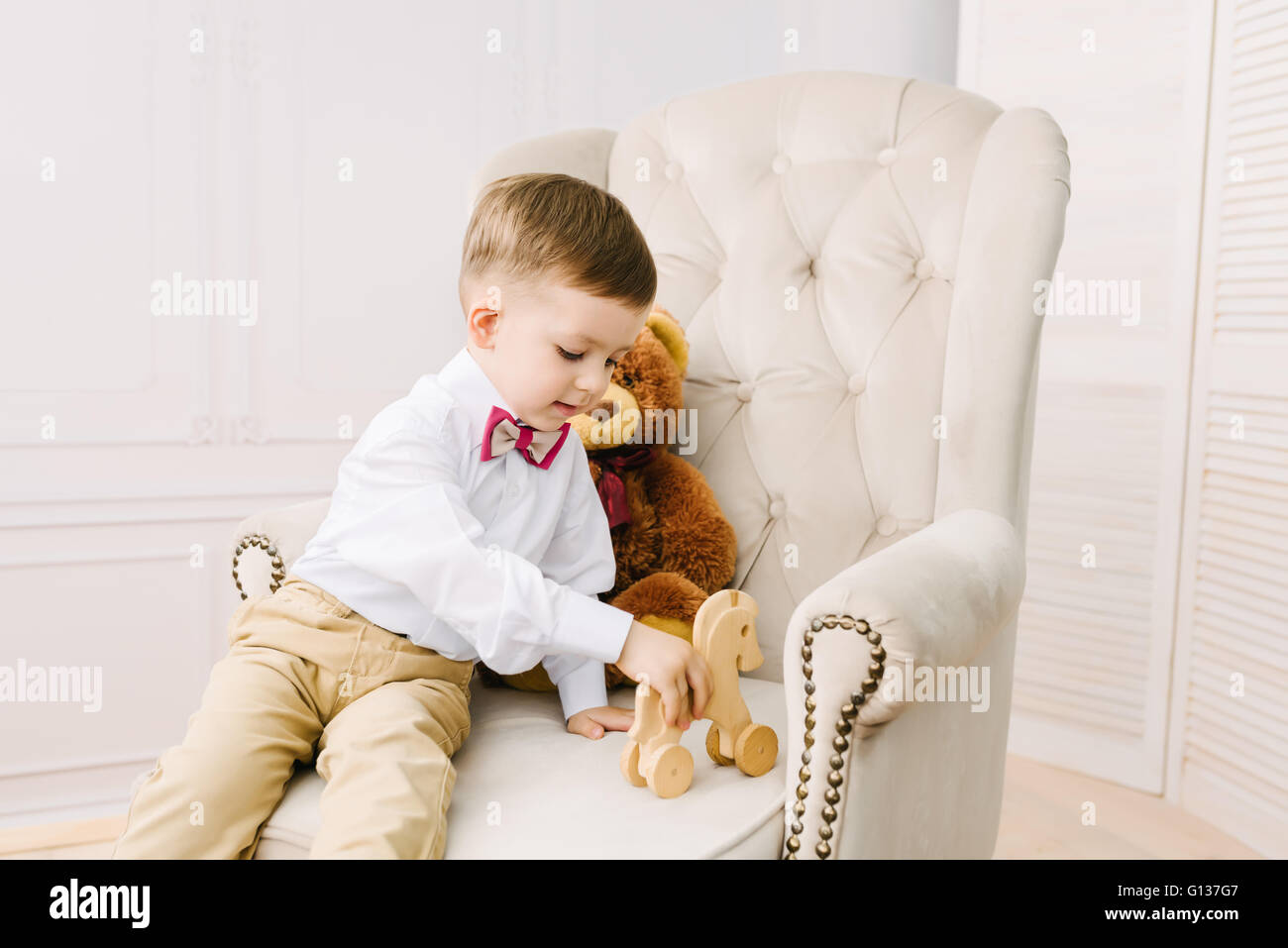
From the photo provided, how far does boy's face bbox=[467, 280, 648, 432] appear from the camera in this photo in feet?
3.43

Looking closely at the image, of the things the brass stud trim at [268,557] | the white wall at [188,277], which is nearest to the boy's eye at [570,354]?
the brass stud trim at [268,557]

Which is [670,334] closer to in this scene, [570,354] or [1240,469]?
[570,354]

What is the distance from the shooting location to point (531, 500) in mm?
1153

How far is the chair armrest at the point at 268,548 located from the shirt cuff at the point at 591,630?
420mm

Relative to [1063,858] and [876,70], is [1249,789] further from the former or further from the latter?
[876,70]

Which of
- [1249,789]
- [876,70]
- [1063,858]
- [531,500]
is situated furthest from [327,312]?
[1249,789]

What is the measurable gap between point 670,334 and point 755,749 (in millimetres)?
608

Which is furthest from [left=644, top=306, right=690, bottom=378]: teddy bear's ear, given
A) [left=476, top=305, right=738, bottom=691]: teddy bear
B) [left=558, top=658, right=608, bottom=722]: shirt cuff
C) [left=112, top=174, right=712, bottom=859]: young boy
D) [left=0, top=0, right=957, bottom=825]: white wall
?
[left=0, top=0, right=957, bottom=825]: white wall

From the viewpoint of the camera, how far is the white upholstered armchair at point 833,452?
0.87 meters

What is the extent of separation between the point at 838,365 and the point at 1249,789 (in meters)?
1.21

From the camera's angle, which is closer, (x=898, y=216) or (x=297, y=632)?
(x=297, y=632)

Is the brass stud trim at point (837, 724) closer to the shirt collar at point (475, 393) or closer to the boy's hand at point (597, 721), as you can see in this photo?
the boy's hand at point (597, 721)

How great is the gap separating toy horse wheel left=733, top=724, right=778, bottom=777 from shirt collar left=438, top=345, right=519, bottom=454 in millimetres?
414

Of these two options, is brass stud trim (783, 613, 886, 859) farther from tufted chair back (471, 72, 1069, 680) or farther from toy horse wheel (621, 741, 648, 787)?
tufted chair back (471, 72, 1069, 680)
